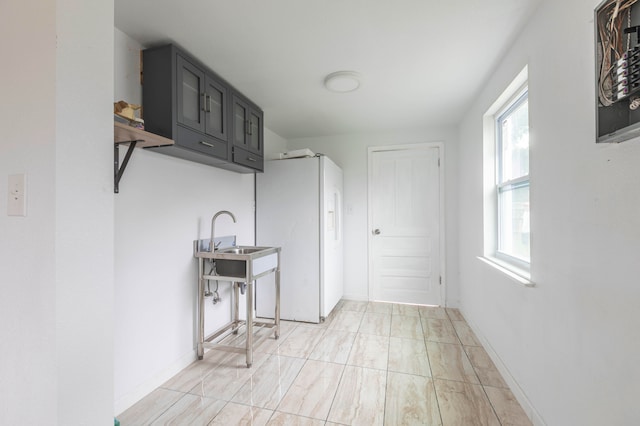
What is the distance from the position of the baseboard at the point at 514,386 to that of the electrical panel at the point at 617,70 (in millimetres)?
1497

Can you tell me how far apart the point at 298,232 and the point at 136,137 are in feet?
6.39

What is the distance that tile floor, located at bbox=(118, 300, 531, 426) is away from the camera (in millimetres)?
1654

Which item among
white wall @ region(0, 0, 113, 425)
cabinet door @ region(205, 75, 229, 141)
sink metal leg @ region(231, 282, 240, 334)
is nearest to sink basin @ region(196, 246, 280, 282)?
sink metal leg @ region(231, 282, 240, 334)

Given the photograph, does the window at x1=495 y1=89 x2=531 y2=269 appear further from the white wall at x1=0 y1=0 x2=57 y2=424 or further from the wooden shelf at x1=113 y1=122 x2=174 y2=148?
the white wall at x1=0 y1=0 x2=57 y2=424

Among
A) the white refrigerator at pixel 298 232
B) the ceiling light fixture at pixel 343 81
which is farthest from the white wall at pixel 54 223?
the white refrigerator at pixel 298 232

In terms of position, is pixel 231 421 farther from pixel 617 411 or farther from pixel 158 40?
pixel 158 40

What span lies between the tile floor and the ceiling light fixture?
2.35 meters

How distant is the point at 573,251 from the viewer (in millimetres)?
1248

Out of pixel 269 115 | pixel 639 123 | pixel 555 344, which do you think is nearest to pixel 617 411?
pixel 555 344

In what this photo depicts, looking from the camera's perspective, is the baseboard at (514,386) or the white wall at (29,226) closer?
the white wall at (29,226)

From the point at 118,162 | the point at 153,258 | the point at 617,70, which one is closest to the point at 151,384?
the point at 153,258

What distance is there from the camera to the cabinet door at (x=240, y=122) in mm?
2469

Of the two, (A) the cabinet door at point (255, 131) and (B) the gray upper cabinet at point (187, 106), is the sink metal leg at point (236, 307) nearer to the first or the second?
(B) the gray upper cabinet at point (187, 106)

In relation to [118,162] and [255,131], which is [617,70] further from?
[255,131]
